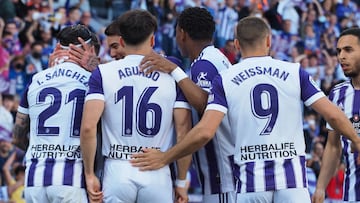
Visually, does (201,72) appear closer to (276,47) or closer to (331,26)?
(276,47)

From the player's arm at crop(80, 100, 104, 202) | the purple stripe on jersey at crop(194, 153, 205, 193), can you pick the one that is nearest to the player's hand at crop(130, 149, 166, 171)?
the player's arm at crop(80, 100, 104, 202)

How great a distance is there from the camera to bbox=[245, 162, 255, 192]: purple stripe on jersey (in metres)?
7.11

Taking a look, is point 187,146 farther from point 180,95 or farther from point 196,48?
point 196,48

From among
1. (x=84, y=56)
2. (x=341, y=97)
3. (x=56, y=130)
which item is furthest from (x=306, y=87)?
(x=56, y=130)

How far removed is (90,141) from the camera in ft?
23.6

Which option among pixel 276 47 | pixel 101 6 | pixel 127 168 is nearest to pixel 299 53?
pixel 276 47

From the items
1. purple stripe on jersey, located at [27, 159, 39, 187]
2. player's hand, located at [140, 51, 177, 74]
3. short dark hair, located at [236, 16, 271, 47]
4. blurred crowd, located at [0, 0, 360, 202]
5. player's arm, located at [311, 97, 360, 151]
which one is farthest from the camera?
blurred crowd, located at [0, 0, 360, 202]

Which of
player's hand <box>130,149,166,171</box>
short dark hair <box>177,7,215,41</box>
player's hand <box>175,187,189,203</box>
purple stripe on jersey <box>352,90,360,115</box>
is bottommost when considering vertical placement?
player's hand <box>175,187,189,203</box>

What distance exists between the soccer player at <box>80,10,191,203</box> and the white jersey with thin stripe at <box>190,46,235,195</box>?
643 mm

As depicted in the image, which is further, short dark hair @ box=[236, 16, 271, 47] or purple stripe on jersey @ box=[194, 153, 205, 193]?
purple stripe on jersey @ box=[194, 153, 205, 193]

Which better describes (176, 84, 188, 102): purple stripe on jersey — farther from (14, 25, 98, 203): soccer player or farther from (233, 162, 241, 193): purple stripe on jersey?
(14, 25, 98, 203): soccer player

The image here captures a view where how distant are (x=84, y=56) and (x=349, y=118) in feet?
8.30

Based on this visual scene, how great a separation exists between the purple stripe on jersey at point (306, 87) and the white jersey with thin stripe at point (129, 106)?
1.13 meters

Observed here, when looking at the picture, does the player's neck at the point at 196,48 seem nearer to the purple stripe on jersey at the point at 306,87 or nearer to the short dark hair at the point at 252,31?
the short dark hair at the point at 252,31
